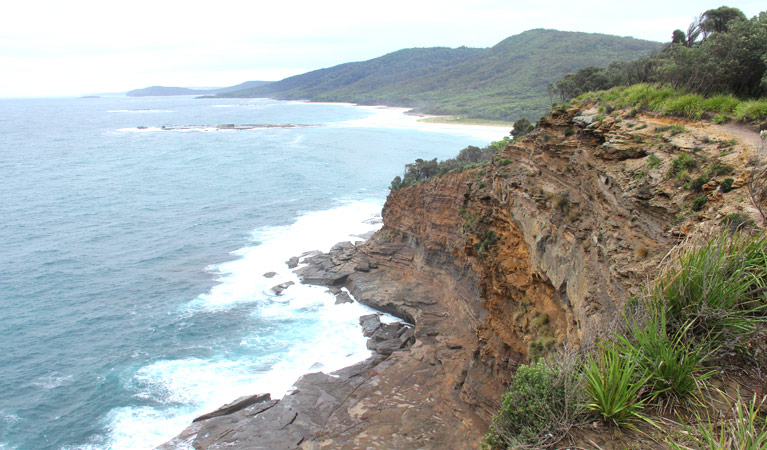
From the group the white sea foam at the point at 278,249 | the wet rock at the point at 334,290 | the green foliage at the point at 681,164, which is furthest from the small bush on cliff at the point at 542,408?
the white sea foam at the point at 278,249

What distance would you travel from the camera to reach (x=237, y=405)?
21078mm

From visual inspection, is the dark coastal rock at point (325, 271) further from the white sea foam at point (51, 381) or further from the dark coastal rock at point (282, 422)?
the white sea foam at point (51, 381)

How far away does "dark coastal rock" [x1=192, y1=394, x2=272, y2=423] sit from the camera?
67.5 ft

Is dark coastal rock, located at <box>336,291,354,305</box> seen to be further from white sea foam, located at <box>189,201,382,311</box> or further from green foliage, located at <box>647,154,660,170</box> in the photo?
green foliage, located at <box>647,154,660,170</box>

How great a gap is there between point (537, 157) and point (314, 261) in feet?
79.2

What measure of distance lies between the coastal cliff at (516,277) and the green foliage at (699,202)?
39mm

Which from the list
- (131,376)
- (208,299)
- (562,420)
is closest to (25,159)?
(208,299)

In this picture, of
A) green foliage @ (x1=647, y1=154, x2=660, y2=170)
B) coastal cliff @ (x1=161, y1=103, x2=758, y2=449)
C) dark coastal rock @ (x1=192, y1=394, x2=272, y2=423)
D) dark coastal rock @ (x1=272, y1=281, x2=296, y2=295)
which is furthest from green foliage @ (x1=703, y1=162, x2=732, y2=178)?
dark coastal rock @ (x1=272, y1=281, x2=296, y2=295)

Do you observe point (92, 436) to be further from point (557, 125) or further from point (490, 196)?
point (557, 125)

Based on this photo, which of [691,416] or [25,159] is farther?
[25,159]

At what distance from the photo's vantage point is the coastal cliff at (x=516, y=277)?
10953 mm

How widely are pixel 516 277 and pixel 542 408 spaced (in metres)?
11.5

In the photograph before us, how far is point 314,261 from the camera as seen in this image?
38344 millimetres

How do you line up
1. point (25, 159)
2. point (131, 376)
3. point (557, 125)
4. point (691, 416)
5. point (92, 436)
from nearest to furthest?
point (691, 416) < point (557, 125) < point (92, 436) < point (131, 376) < point (25, 159)
